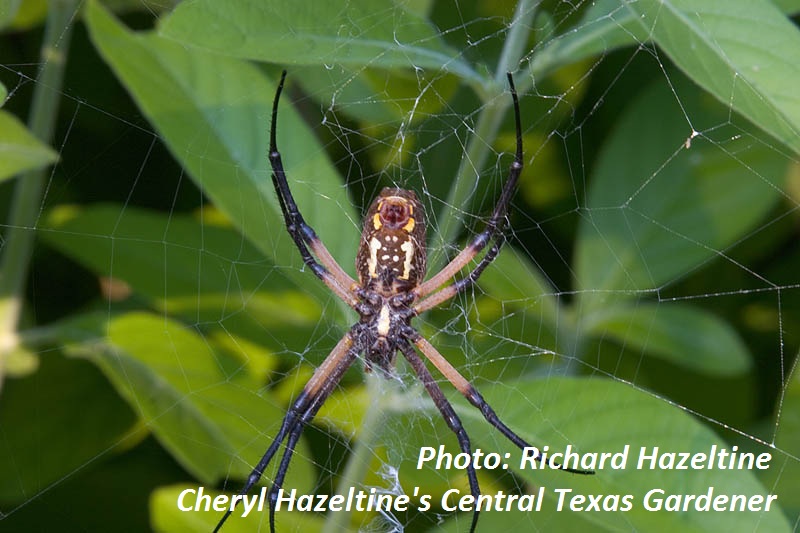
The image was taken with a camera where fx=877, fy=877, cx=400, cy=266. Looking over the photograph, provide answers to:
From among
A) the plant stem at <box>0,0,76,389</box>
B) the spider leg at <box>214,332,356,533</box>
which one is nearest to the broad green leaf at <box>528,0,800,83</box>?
the spider leg at <box>214,332,356,533</box>

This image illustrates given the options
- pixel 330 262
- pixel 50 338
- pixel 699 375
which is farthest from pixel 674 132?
pixel 50 338

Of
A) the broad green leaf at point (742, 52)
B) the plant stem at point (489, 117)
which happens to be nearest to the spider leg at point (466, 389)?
the plant stem at point (489, 117)

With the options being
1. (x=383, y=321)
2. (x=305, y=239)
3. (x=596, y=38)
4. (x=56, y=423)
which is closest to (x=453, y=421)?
(x=383, y=321)

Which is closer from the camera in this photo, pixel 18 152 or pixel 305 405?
pixel 18 152

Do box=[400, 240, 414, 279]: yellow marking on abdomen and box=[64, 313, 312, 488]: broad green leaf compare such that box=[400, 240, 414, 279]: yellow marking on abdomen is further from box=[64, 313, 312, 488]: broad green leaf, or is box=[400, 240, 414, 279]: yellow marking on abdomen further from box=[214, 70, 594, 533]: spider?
box=[64, 313, 312, 488]: broad green leaf

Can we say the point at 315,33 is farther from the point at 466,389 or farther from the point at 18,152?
the point at 466,389

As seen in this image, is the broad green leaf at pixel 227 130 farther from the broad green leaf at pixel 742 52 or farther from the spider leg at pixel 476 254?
the broad green leaf at pixel 742 52
